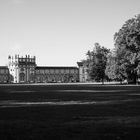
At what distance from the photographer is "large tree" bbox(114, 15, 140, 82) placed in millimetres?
61031

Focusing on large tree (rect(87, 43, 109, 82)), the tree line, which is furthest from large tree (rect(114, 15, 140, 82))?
large tree (rect(87, 43, 109, 82))

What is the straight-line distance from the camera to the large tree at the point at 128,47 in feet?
200

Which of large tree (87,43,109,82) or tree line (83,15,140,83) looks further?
large tree (87,43,109,82)

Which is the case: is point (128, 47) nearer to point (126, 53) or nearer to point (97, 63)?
point (126, 53)

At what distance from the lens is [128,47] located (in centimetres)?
6538

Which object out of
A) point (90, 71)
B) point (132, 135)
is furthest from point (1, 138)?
point (90, 71)

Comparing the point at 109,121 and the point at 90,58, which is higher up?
the point at 90,58

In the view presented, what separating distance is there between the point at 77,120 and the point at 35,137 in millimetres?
3372

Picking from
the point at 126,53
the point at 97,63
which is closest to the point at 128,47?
the point at 126,53

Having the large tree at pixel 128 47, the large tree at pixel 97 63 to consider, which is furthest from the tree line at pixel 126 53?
the large tree at pixel 97 63

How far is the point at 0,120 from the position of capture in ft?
39.4

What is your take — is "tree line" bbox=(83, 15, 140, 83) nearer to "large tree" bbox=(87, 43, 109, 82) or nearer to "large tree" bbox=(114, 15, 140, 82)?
"large tree" bbox=(114, 15, 140, 82)

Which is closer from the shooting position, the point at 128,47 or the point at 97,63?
the point at 128,47

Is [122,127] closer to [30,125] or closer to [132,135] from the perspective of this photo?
[132,135]
